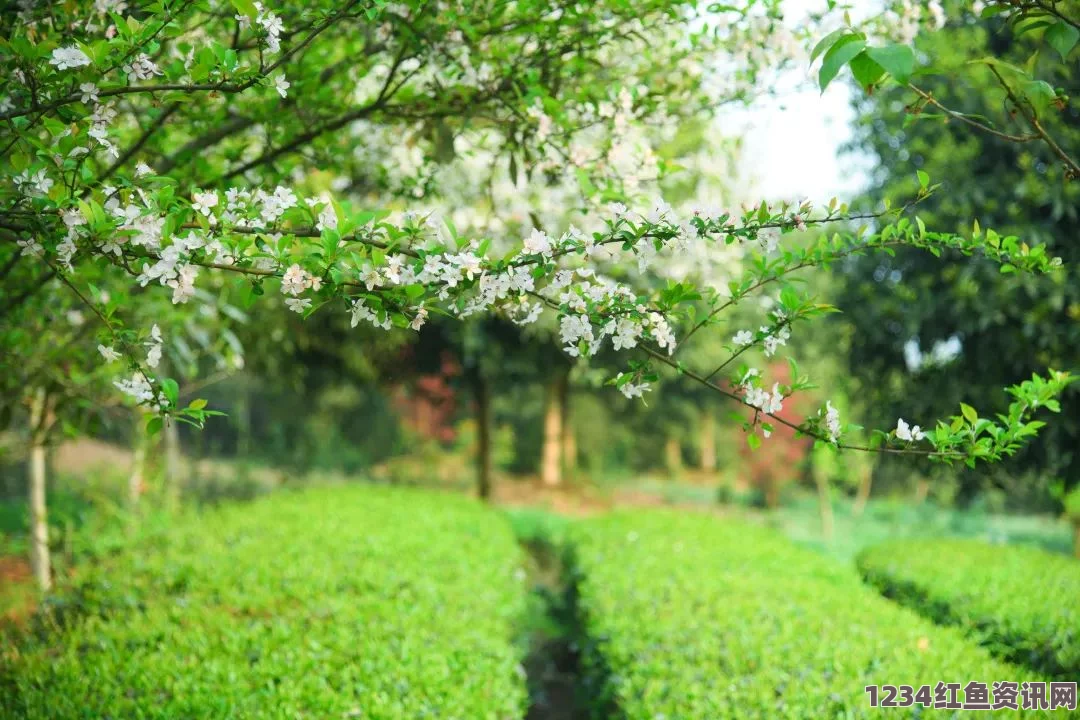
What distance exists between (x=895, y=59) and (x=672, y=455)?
1930 cm

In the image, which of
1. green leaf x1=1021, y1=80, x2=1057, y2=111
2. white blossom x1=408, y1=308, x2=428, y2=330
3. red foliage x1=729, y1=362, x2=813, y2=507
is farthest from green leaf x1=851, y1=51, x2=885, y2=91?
red foliage x1=729, y1=362, x2=813, y2=507

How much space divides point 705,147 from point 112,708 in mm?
9049

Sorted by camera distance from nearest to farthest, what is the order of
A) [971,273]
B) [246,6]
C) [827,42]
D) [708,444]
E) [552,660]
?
1. [827,42]
2. [246,6]
3. [971,273]
4. [552,660]
5. [708,444]

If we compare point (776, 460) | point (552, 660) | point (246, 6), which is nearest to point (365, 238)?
point (246, 6)

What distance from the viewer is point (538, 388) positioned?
56.0 feet

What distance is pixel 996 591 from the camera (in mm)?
5094

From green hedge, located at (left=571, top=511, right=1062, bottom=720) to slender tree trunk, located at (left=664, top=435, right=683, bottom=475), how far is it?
45.1ft

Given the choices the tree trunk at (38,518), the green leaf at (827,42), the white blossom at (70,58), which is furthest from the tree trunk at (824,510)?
the white blossom at (70,58)

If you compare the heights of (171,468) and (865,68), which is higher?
(865,68)

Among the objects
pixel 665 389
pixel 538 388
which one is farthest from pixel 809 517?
pixel 538 388

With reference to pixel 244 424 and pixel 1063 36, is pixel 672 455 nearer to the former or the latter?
pixel 244 424

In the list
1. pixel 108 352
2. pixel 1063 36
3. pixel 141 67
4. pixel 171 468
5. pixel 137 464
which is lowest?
pixel 171 468

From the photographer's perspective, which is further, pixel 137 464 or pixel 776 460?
pixel 776 460

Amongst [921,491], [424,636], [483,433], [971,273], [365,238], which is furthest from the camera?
[921,491]
